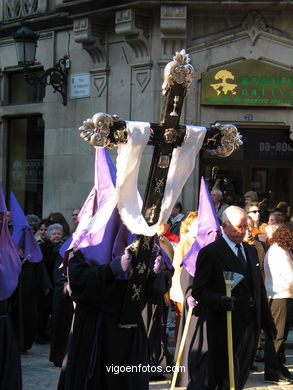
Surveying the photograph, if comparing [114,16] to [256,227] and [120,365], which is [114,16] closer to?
[256,227]

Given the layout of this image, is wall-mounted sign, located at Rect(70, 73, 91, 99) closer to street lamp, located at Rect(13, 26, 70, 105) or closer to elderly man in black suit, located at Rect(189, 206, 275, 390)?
street lamp, located at Rect(13, 26, 70, 105)

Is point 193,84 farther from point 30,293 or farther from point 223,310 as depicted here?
point 223,310

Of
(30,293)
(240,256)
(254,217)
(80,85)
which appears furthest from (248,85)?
(240,256)

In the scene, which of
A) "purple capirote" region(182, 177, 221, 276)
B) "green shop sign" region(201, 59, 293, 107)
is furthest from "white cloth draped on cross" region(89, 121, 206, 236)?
"green shop sign" region(201, 59, 293, 107)

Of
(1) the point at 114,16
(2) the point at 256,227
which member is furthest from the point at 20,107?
(2) the point at 256,227

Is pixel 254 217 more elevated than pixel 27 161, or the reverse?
pixel 27 161

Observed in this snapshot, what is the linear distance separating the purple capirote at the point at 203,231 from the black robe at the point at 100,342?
2.58 metres

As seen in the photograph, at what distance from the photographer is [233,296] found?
635cm

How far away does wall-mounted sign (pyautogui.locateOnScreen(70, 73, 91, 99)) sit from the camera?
14828 millimetres

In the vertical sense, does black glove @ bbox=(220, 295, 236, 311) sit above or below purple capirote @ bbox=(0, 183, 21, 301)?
below

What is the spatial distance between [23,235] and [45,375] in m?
1.93

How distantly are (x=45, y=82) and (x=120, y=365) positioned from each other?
10299 millimetres

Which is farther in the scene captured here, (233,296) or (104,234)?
(233,296)

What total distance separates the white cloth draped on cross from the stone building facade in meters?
7.91
